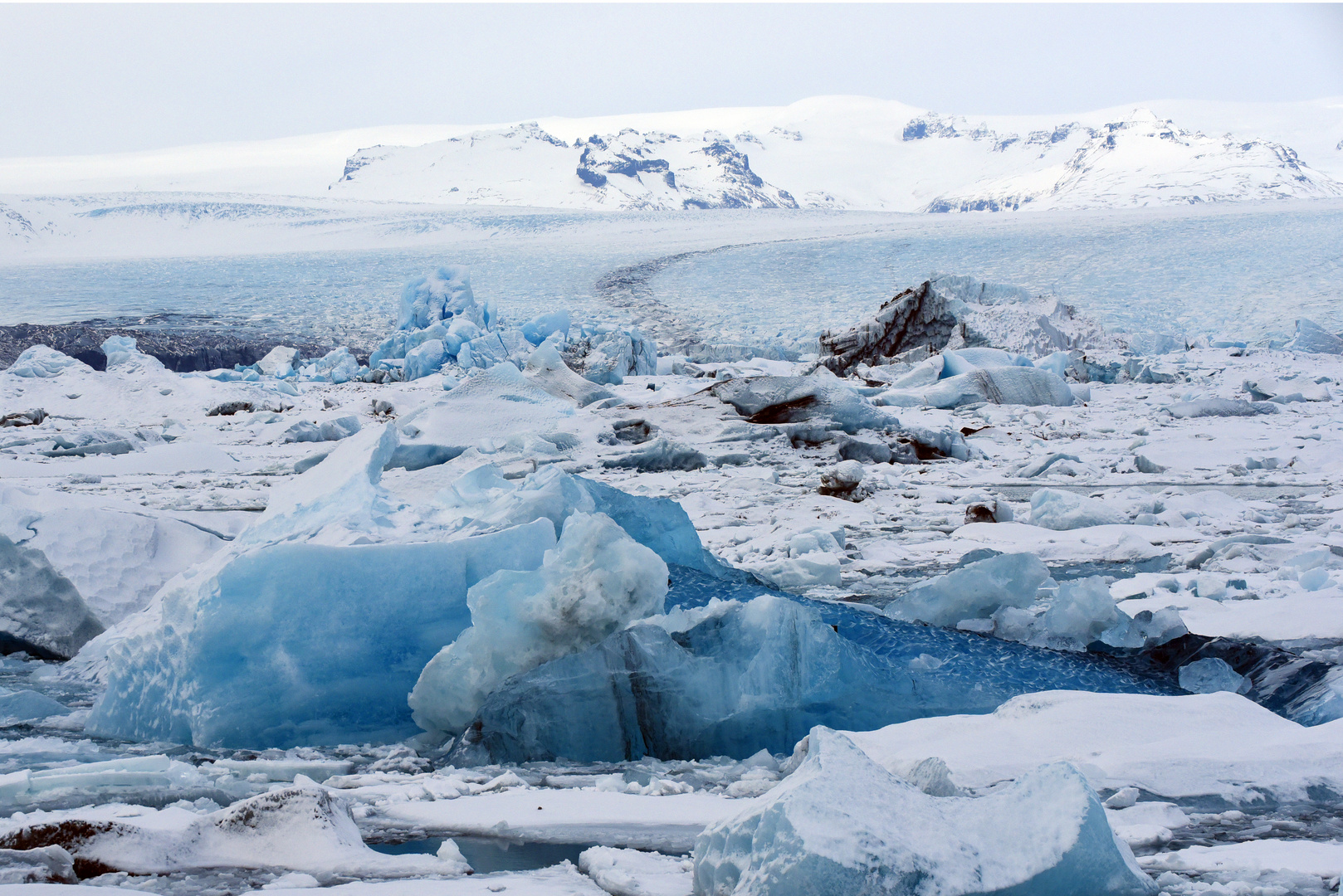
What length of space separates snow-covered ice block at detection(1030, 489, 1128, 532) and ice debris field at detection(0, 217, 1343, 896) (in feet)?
0.04

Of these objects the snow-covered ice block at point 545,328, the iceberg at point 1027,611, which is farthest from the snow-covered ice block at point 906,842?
the snow-covered ice block at point 545,328

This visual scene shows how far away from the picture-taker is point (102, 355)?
11.2 metres

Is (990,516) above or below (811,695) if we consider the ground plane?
below

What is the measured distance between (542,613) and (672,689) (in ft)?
0.87

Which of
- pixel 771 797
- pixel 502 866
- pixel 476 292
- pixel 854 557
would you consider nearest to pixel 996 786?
pixel 771 797

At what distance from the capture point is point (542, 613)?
1773mm

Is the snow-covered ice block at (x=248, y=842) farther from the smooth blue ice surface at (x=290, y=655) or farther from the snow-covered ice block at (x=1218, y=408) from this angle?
the snow-covered ice block at (x=1218, y=408)

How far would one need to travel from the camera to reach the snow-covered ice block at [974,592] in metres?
2.28

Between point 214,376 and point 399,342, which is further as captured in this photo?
point 399,342

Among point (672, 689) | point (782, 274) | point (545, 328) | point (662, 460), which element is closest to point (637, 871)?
point (672, 689)

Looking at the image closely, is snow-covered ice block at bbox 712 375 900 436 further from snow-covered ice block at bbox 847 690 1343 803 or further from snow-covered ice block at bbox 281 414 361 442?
snow-covered ice block at bbox 847 690 1343 803

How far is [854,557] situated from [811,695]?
153 centimetres

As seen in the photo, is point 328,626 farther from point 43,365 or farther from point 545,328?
point 545,328

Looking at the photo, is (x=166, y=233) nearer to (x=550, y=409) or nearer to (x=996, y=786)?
(x=550, y=409)
